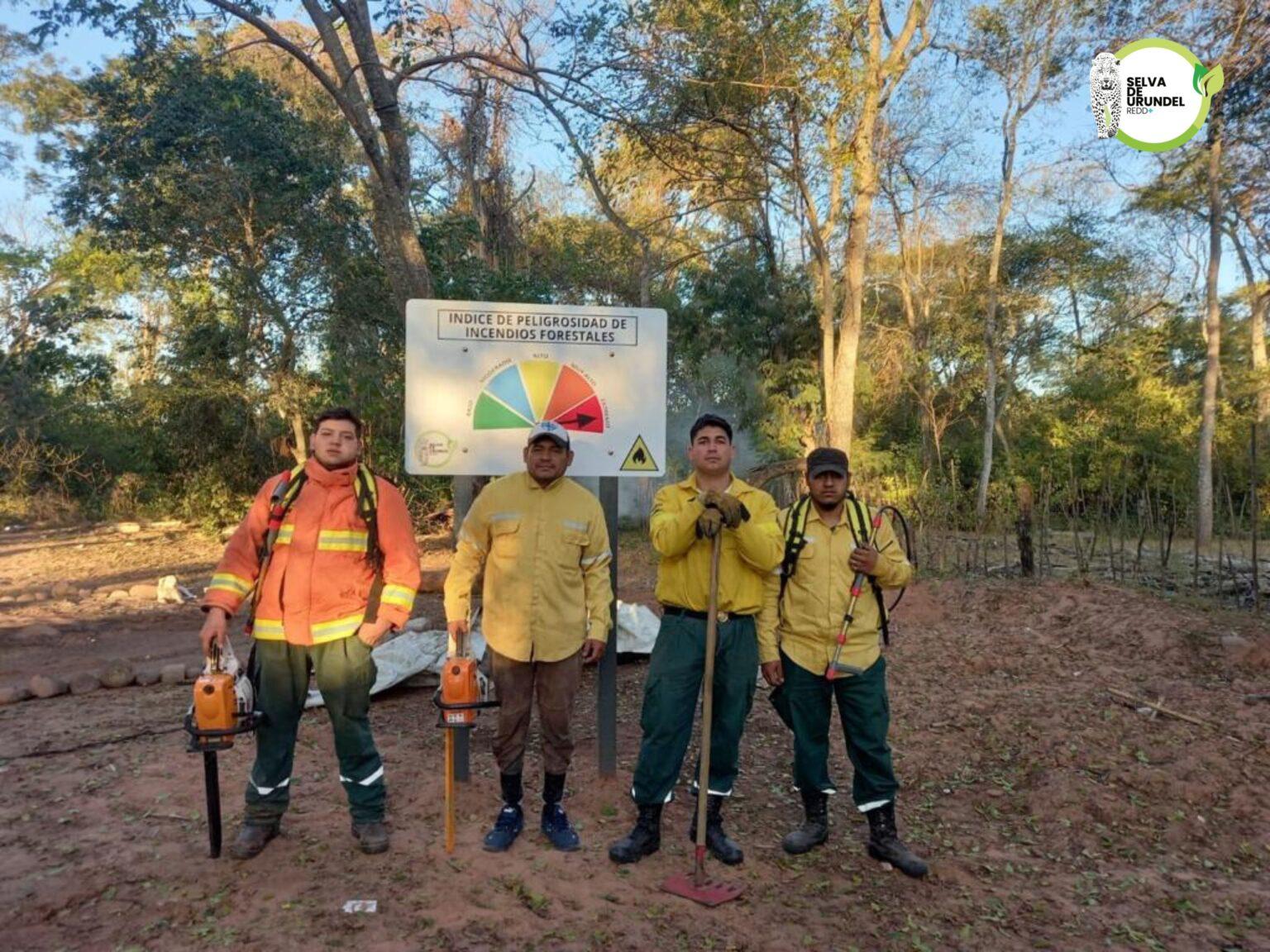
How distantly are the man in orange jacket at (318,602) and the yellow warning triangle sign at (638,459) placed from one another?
1248mm

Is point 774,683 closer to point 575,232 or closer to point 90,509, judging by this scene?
point 575,232

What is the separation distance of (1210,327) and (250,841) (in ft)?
56.8

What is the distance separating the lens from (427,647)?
6234mm

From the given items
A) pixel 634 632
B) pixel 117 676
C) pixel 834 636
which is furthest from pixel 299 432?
pixel 834 636

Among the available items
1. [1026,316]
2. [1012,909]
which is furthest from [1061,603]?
[1026,316]

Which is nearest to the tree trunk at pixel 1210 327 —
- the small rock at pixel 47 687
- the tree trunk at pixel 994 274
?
the tree trunk at pixel 994 274

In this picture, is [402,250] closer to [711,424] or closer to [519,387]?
[519,387]

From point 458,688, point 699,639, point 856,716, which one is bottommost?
point 856,716

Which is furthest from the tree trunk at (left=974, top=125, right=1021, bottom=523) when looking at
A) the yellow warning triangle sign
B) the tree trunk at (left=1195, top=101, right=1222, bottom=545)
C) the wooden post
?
the yellow warning triangle sign

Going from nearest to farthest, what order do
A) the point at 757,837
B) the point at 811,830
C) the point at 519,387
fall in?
the point at 811,830 → the point at 757,837 → the point at 519,387

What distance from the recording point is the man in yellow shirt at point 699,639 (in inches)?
133

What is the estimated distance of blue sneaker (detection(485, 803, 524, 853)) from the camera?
3.42m

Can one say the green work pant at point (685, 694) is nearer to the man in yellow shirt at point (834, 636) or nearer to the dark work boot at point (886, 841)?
the man in yellow shirt at point (834, 636)

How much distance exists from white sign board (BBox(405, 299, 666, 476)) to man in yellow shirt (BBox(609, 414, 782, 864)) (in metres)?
0.84
